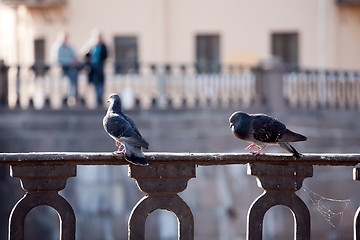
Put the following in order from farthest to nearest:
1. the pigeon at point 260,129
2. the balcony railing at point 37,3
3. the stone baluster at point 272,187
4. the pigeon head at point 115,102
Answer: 1. the balcony railing at point 37,3
2. the pigeon head at point 115,102
3. the pigeon at point 260,129
4. the stone baluster at point 272,187

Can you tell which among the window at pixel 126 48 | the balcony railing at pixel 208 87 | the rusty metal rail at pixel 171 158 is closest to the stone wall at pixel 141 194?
the balcony railing at pixel 208 87

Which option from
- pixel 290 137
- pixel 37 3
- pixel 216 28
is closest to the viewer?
pixel 290 137

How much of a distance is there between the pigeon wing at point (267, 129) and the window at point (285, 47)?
58.8 feet

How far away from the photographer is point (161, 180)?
416 centimetres

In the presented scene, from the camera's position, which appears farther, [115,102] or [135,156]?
[115,102]

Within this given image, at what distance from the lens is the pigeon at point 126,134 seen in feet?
13.4

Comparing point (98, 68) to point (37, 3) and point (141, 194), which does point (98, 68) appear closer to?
point (141, 194)

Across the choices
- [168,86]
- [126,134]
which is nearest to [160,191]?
[126,134]

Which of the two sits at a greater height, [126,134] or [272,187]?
[126,134]

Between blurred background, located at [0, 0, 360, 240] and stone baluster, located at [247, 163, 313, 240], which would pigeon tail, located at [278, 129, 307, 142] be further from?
blurred background, located at [0, 0, 360, 240]

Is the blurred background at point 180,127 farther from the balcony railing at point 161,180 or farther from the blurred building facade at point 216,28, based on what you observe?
the balcony railing at point 161,180

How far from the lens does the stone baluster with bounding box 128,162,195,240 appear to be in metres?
4.14

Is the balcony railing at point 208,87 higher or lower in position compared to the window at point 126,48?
lower

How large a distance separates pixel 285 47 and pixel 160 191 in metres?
18.5
